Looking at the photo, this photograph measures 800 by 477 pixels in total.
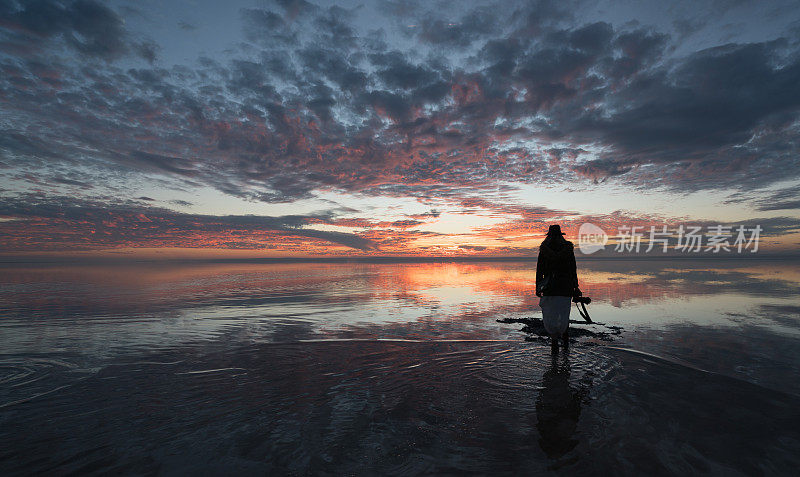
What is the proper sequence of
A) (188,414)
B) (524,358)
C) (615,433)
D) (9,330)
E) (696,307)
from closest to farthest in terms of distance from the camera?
(615,433), (188,414), (524,358), (9,330), (696,307)

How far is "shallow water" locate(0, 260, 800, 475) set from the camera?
15.8 feet

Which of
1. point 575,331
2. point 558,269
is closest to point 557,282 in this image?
point 558,269

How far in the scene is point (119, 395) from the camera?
23.3 ft

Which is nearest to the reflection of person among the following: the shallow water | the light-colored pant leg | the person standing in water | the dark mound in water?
the shallow water

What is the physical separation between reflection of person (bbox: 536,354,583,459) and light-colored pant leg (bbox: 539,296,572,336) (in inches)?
65.1

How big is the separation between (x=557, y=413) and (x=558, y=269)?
4444 millimetres

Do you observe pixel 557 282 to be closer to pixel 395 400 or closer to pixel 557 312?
pixel 557 312

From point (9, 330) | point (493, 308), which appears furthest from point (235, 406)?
point (493, 308)

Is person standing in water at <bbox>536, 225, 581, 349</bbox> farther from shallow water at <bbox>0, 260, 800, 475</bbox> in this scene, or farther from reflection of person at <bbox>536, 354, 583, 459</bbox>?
reflection of person at <bbox>536, 354, 583, 459</bbox>

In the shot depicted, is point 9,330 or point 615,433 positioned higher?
point 615,433

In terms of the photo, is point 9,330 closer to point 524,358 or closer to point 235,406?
point 235,406

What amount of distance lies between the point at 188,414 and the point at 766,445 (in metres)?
9.30

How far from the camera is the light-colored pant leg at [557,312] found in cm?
958

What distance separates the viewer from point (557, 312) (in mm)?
9633
